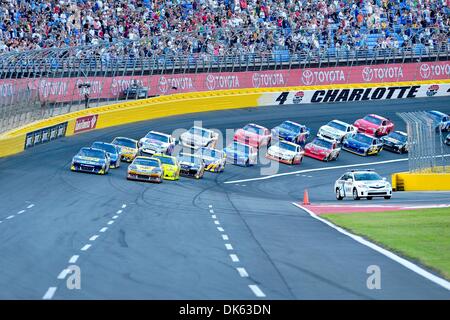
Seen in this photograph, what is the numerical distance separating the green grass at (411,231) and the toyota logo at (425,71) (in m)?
→ 38.1

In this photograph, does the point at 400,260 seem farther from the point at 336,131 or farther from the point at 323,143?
the point at 336,131

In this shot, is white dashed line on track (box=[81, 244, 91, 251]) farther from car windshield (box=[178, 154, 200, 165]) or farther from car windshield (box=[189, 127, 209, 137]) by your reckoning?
car windshield (box=[189, 127, 209, 137])

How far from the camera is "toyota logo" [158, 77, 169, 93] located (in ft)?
200

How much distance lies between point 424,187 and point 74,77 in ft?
63.5

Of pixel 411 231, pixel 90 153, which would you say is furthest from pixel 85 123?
pixel 411 231

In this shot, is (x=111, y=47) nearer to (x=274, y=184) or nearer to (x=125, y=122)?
(x=125, y=122)

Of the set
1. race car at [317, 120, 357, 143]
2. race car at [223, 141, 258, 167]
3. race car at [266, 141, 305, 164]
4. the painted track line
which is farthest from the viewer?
race car at [317, 120, 357, 143]

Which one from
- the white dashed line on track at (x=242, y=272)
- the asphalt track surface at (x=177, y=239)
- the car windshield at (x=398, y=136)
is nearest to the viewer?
the asphalt track surface at (x=177, y=239)

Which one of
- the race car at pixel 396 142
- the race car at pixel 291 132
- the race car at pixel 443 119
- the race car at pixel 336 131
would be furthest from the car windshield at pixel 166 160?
the race car at pixel 443 119

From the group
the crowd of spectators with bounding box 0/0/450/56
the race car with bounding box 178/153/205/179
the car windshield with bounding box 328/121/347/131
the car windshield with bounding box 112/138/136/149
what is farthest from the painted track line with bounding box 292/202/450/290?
the crowd of spectators with bounding box 0/0/450/56

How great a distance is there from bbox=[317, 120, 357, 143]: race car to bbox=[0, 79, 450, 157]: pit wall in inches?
308

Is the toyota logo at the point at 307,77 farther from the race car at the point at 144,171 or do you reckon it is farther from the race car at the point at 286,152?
the race car at the point at 144,171

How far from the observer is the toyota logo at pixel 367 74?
68875 millimetres

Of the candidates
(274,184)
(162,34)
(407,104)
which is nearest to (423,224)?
(274,184)
